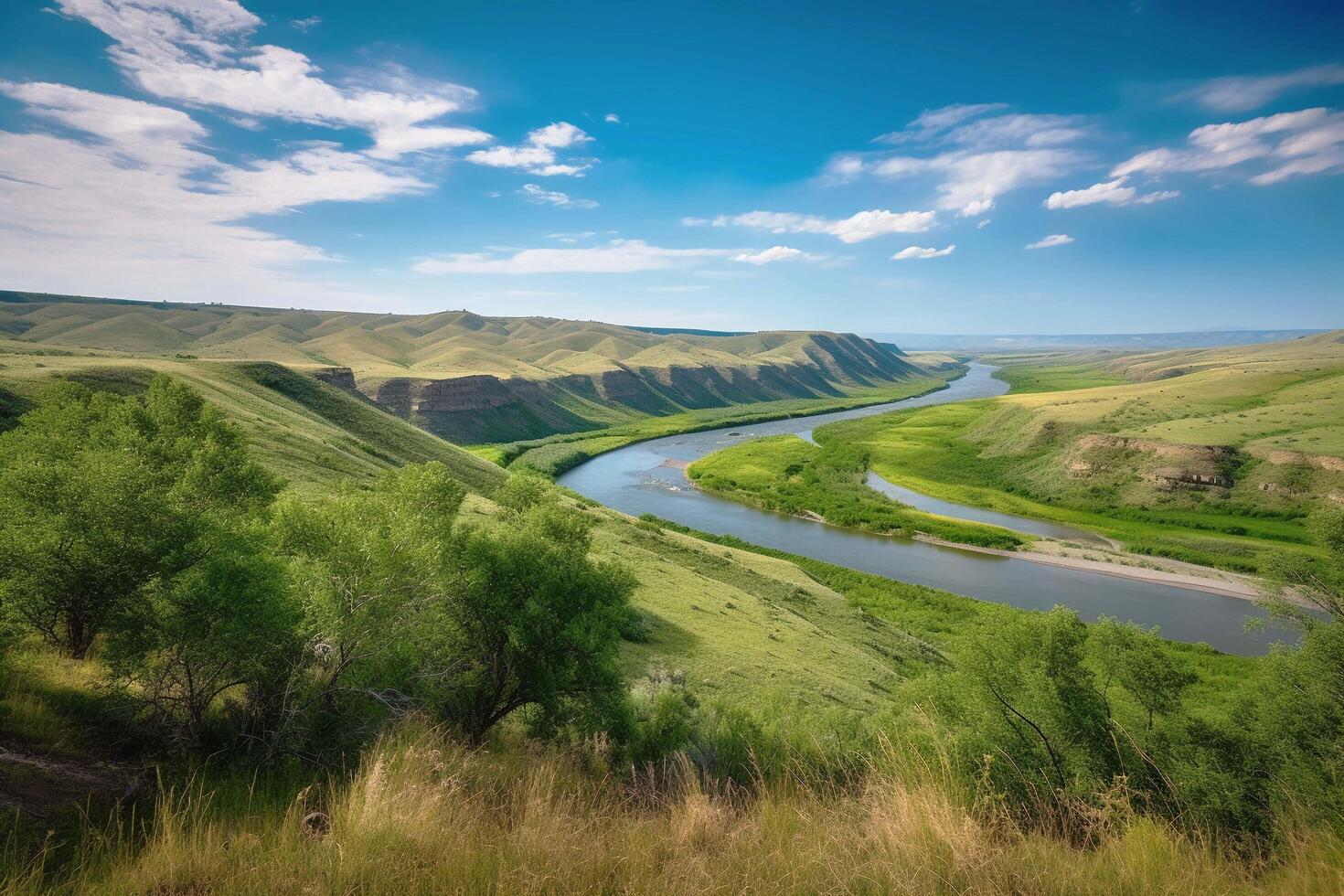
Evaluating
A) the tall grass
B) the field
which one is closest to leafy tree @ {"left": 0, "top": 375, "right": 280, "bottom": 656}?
the field

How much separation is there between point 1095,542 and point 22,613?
71389 mm

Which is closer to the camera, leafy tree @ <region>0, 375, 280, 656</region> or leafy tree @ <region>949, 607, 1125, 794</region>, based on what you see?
leafy tree @ <region>0, 375, 280, 656</region>

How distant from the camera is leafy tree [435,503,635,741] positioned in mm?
11805

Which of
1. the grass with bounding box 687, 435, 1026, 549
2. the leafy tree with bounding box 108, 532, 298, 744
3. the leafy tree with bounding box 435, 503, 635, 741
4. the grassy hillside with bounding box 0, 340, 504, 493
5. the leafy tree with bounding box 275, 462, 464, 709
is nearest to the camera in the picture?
the leafy tree with bounding box 108, 532, 298, 744

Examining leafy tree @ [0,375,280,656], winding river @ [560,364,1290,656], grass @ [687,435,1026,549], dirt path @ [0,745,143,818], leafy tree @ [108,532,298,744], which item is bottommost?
winding river @ [560,364,1290,656]

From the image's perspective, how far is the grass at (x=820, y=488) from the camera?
59469 millimetres

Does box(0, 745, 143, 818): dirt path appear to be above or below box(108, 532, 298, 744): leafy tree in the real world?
below

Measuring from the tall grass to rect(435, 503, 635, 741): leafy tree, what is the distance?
21.0ft

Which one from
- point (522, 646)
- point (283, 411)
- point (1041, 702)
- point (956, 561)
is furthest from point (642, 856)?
point (283, 411)

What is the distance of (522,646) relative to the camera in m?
12.1

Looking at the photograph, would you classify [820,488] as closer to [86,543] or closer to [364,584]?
[364,584]

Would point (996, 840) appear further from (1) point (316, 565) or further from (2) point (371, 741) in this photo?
(1) point (316, 565)

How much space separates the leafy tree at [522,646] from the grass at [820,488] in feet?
177

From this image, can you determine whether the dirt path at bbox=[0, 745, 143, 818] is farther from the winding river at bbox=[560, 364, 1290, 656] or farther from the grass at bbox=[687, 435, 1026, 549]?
the grass at bbox=[687, 435, 1026, 549]
